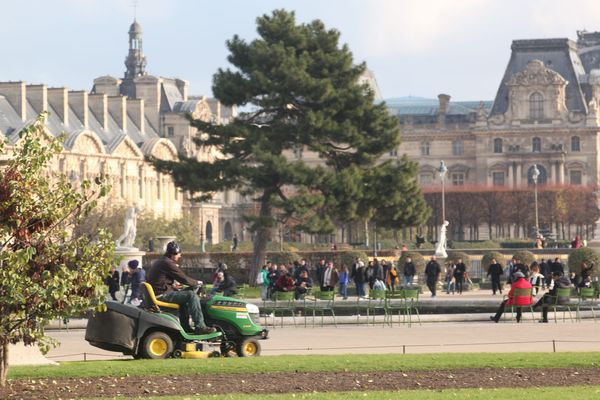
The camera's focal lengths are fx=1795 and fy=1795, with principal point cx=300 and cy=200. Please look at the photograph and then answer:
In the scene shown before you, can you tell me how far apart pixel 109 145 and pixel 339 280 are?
183 feet

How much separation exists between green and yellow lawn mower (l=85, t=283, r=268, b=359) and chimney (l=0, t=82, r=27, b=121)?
66697 mm

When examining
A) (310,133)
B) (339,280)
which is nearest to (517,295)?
(339,280)

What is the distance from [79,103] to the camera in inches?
3816

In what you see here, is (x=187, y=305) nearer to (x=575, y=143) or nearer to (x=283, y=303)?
(x=283, y=303)

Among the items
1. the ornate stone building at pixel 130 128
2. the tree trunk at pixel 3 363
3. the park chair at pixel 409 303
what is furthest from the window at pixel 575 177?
the tree trunk at pixel 3 363

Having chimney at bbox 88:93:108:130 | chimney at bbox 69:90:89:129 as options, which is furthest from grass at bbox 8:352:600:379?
chimney at bbox 88:93:108:130

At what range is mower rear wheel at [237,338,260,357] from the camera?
2142 centimetres

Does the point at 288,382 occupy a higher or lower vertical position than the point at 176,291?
lower

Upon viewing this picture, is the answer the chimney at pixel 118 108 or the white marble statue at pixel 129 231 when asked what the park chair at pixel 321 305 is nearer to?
the white marble statue at pixel 129 231

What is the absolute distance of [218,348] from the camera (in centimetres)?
2322

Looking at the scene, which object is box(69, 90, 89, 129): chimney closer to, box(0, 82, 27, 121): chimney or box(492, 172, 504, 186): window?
box(0, 82, 27, 121): chimney

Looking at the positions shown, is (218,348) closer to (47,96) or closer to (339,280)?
(339,280)

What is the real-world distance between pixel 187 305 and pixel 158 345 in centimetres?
58

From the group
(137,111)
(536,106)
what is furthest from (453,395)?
(536,106)
